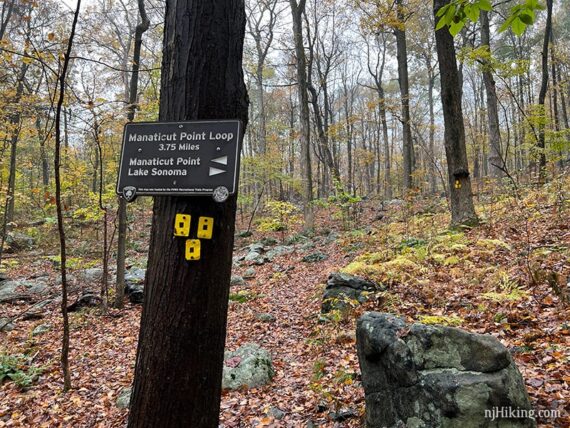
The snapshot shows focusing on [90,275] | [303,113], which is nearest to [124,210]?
[90,275]

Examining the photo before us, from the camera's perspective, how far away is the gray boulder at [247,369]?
164 inches

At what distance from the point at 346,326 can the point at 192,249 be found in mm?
3922

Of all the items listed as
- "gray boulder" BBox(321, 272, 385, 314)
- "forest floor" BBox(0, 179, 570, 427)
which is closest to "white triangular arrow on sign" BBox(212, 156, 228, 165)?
"forest floor" BBox(0, 179, 570, 427)

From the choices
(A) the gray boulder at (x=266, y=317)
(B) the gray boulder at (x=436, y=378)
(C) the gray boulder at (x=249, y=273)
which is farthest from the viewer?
(C) the gray boulder at (x=249, y=273)

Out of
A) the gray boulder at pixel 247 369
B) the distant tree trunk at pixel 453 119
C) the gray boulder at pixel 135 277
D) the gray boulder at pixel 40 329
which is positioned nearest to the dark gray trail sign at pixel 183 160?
the gray boulder at pixel 247 369

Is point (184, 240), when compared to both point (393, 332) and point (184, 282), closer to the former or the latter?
point (184, 282)

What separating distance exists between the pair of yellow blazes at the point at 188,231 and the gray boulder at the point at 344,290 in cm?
405

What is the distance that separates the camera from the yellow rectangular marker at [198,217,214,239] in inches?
67.8

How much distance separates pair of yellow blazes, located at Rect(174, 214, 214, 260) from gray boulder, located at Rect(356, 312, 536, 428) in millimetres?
1772

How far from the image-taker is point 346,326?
16.8ft

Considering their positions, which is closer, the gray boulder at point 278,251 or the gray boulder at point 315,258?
the gray boulder at point 315,258

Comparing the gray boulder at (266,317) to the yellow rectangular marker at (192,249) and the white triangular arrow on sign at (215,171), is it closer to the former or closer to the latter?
the yellow rectangular marker at (192,249)

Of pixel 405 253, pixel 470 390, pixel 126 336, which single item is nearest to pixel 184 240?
pixel 470 390

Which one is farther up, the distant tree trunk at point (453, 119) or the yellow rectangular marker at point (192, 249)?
the distant tree trunk at point (453, 119)
